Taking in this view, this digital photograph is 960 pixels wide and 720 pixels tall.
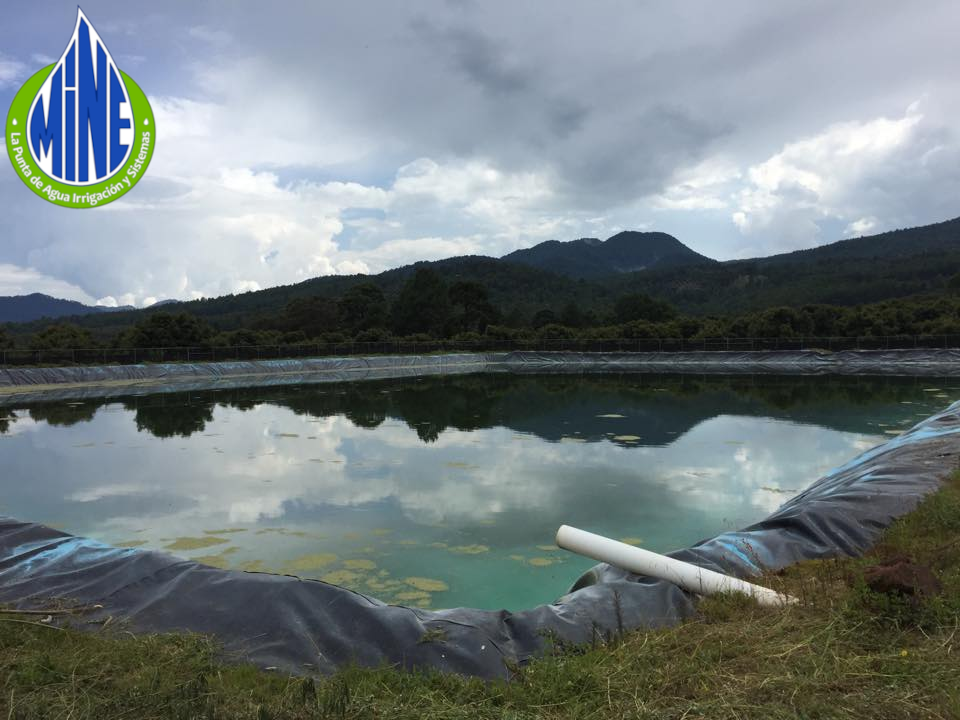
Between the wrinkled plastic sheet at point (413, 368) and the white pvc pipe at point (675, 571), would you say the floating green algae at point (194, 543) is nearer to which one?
the white pvc pipe at point (675, 571)

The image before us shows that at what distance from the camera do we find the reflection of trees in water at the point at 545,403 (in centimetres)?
1425

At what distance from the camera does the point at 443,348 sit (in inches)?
1670

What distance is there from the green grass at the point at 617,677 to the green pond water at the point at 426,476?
6.46 ft

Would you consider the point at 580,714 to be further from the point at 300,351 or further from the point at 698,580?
the point at 300,351

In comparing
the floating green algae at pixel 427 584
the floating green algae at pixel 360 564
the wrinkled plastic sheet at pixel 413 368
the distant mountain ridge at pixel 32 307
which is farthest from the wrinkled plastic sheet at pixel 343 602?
the distant mountain ridge at pixel 32 307

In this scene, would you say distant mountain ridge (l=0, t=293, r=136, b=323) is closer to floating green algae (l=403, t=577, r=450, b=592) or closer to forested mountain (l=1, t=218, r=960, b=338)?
forested mountain (l=1, t=218, r=960, b=338)

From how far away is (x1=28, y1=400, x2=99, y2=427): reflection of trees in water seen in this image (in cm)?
1531

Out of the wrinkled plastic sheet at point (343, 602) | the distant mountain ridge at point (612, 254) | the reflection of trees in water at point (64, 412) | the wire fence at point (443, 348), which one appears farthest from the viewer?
the distant mountain ridge at point (612, 254)

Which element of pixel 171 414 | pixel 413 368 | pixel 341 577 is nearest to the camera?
pixel 341 577

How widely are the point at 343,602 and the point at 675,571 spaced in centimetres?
197

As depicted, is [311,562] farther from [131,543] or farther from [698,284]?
[698,284]

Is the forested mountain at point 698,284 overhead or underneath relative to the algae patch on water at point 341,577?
overhead

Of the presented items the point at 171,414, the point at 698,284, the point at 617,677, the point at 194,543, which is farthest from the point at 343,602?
the point at 698,284

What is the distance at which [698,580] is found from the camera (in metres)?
3.58
